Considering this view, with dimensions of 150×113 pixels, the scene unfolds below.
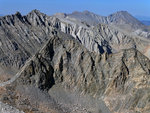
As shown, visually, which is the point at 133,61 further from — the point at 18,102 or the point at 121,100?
the point at 18,102

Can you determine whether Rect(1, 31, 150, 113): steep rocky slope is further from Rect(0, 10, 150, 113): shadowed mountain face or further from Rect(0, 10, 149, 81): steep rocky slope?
Rect(0, 10, 149, 81): steep rocky slope

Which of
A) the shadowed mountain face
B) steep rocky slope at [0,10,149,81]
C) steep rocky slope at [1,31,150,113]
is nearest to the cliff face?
steep rocky slope at [0,10,149,81]

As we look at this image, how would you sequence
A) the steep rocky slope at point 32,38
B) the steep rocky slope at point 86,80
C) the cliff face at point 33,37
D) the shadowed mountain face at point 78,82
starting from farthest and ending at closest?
the cliff face at point 33,37
the steep rocky slope at point 32,38
the steep rocky slope at point 86,80
the shadowed mountain face at point 78,82

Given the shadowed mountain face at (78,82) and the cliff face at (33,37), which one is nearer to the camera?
the shadowed mountain face at (78,82)

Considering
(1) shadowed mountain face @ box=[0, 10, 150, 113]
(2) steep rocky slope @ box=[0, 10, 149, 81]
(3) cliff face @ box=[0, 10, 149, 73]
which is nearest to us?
(1) shadowed mountain face @ box=[0, 10, 150, 113]

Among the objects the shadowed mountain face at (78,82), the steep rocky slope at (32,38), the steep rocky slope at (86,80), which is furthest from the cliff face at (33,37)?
Result: the steep rocky slope at (86,80)

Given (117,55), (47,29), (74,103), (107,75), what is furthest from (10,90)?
(47,29)

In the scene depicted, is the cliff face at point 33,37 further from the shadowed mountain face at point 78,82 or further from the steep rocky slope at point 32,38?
the shadowed mountain face at point 78,82

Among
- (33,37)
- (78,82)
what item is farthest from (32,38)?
(78,82)

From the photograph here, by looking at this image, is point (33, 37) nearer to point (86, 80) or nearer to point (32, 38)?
point (32, 38)
